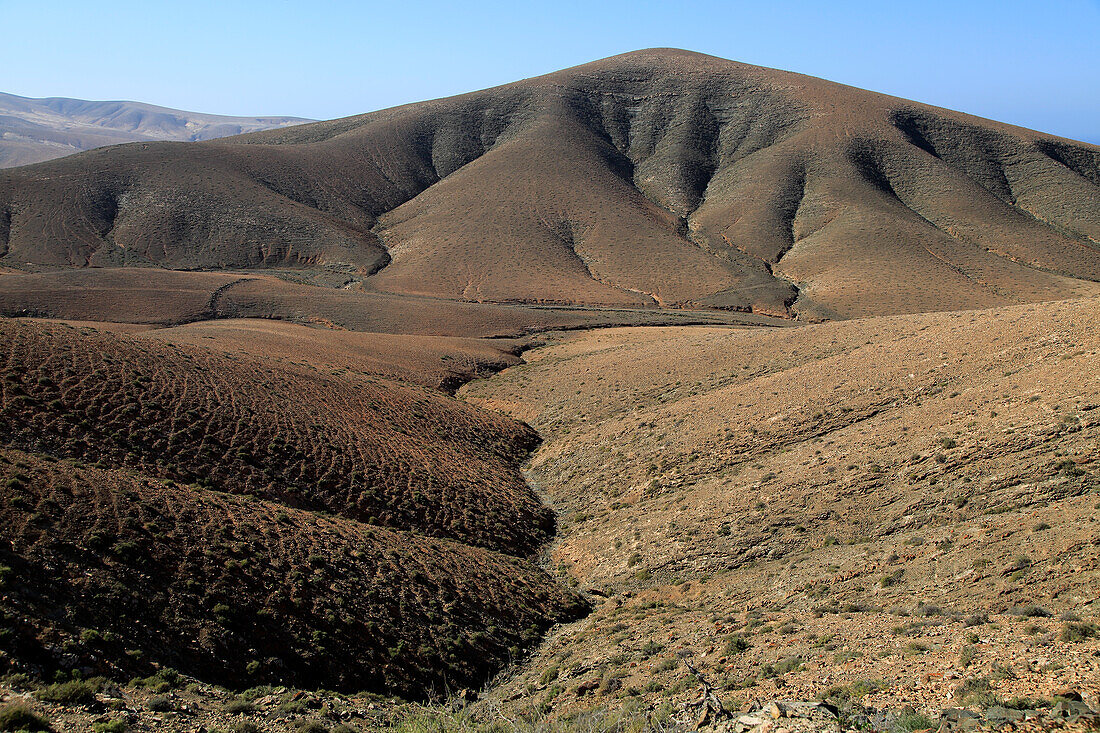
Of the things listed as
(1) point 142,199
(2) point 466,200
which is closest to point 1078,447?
(2) point 466,200

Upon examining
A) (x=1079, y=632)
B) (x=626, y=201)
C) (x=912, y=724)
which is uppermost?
(x=626, y=201)

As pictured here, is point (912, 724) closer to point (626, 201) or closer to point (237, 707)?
point (237, 707)

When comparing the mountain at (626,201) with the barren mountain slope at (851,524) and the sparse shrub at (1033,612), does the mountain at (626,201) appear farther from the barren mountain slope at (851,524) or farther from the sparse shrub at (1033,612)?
the sparse shrub at (1033,612)

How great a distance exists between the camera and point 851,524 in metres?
16.2

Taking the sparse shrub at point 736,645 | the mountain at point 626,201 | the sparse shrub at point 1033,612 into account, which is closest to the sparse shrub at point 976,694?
the sparse shrub at point 1033,612

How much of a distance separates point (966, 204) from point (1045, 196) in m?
15.0

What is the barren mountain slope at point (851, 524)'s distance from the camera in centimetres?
993

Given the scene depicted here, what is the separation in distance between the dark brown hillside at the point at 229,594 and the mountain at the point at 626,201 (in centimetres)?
5487

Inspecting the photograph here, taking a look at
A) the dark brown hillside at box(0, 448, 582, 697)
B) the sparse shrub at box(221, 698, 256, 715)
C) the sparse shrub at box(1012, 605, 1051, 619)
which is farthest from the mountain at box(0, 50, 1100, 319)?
the sparse shrub at box(221, 698, 256, 715)

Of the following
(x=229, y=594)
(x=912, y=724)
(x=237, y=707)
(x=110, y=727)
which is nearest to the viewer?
(x=912, y=724)

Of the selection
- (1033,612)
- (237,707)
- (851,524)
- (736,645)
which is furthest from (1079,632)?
(237,707)

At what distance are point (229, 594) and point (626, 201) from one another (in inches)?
3518

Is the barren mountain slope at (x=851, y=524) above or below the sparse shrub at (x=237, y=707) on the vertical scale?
above

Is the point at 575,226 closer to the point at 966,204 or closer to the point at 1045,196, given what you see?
the point at 966,204
